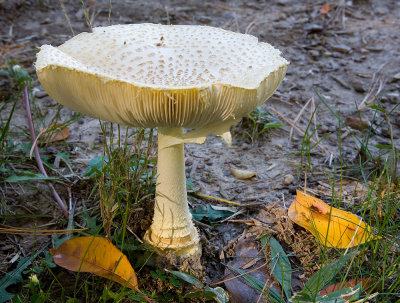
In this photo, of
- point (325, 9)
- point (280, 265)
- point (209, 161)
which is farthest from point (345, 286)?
point (325, 9)

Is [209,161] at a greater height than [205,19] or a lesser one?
lesser

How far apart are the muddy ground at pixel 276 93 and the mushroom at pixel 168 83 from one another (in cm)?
25

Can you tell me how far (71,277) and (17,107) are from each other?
76.4 inches

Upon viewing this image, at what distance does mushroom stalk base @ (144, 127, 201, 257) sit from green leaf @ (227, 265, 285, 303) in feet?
0.86

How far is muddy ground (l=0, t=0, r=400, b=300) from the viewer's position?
2.39 m

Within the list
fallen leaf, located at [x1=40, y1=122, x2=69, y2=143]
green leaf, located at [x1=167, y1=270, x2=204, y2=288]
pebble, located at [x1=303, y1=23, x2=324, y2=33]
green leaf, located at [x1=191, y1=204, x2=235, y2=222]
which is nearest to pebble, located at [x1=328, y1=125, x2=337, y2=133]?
green leaf, located at [x1=191, y1=204, x2=235, y2=222]

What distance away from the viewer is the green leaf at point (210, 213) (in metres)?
2.13

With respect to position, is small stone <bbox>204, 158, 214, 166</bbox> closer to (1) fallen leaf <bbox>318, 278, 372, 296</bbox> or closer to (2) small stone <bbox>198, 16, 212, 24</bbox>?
(1) fallen leaf <bbox>318, 278, 372, 296</bbox>

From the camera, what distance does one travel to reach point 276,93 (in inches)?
140

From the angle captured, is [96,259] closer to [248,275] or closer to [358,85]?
[248,275]

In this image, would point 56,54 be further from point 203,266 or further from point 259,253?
point 259,253

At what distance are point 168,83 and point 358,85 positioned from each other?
2.82m

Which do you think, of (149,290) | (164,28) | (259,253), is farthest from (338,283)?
(164,28)

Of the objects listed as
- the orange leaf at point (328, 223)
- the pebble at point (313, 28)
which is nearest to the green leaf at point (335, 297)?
the orange leaf at point (328, 223)
